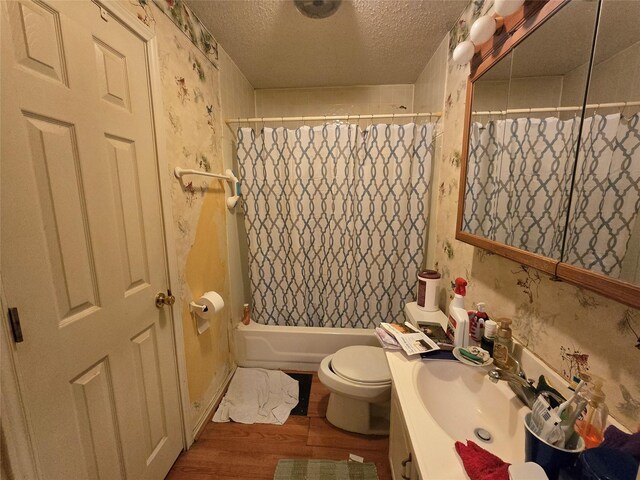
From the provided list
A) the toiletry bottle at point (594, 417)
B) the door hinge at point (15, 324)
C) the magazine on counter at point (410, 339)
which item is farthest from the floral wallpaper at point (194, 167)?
the toiletry bottle at point (594, 417)

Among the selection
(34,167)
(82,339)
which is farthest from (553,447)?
(34,167)

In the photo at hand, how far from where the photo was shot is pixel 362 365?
4.92 feet

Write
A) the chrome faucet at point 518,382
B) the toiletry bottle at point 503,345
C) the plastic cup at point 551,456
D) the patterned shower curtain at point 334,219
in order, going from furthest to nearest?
the patterned shower curtain at point 334,219 < the toiletry bottle at point 503,345 < the chrome faucet at point 518,382 < the plastic cup at point 551,456

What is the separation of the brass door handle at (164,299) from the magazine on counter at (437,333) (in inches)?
44.3

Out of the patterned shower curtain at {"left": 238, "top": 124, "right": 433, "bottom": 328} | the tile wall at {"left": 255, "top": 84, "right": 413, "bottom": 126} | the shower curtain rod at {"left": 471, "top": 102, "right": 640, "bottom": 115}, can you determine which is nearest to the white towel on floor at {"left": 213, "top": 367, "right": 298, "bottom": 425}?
the patterned shower curtain at {"left": 238, "top": 124, "right": 433, "bottom": 328}

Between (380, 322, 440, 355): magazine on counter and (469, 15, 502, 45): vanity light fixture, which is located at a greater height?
(469, 15, 502, 45): vanity light fixture

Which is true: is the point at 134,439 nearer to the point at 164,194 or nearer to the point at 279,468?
the point at 279,468

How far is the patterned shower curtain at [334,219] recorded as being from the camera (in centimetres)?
176

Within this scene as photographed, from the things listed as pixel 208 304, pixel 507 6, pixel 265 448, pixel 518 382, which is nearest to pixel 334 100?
pixel 507 6

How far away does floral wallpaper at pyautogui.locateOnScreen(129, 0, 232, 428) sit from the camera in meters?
1.20

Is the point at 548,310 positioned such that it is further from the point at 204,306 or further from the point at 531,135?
the point at 204,306

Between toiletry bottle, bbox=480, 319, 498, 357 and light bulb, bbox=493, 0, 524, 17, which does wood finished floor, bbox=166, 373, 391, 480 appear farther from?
light bulb, bbox=493, 0, 524, 17

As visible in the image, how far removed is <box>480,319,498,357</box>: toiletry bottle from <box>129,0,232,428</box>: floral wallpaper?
4.39ft

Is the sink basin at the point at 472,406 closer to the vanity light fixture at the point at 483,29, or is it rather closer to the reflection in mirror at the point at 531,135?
the reflection in mirror at the point at 531,135
